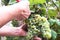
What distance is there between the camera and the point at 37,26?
850mm

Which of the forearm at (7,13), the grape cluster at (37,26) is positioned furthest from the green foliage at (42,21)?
the forearm at (7,13)

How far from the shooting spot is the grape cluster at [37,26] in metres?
0.84

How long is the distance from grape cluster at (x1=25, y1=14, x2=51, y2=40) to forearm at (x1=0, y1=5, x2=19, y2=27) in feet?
0.34

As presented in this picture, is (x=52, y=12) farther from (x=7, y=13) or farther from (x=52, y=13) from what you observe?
(x=7, y=13)

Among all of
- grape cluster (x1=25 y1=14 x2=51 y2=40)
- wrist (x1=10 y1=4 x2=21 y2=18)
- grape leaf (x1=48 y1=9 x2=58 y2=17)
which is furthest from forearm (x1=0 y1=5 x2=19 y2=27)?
grape leaf (x1=48 y1=9 x2=58 y2=17)

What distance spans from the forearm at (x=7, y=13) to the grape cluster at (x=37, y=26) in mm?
104

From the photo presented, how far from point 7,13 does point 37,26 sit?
15cm

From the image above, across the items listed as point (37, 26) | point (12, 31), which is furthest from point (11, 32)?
point (37, 26)

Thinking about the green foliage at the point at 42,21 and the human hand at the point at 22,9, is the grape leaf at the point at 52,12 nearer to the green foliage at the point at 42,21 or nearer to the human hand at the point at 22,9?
the green foliage at the point at 42,21

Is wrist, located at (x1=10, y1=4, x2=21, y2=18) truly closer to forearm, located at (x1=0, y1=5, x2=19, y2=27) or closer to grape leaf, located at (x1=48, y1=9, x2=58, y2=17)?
forearm, located at (x1=0, y1=5, x2=19, y2=27)

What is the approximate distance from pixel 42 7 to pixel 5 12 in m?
0.25

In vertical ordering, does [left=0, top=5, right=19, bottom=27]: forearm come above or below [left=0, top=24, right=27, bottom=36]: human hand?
above

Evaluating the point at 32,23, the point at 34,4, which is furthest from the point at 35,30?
the point at 34,4

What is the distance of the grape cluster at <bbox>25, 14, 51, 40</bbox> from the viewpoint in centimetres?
84
